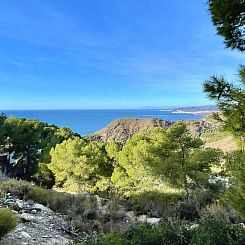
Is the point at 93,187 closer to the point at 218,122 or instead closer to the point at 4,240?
the point at 4,240

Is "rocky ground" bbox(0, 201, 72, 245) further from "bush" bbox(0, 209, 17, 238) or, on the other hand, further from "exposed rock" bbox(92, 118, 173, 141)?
"exposed rock" bbox(92, 118, 173, 141)

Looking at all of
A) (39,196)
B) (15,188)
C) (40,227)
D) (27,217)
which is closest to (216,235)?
(40,227)

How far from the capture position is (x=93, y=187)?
1791 cm

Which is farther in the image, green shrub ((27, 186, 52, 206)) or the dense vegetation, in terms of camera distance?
green shrub ((27, 186, 52, 206))

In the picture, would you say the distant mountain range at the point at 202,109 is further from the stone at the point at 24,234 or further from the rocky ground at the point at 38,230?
the stone at the point at 24,234

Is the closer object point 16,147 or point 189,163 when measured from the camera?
point 189,163

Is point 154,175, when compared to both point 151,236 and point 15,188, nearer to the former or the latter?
point 15,188

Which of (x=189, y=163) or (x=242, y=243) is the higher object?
(x=242, y=243)

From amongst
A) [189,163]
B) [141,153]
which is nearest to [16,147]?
[141,153]

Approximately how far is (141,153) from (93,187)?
416 cm

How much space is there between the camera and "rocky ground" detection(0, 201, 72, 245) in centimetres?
433

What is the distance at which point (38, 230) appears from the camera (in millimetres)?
4910

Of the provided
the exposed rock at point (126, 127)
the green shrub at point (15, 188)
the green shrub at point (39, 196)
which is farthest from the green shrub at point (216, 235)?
the exposed rock at point (126, 127)

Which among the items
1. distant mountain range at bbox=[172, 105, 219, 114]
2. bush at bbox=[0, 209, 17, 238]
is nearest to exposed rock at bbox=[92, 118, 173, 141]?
distant mountain range at bbox=[172, 105, 219, 114]
